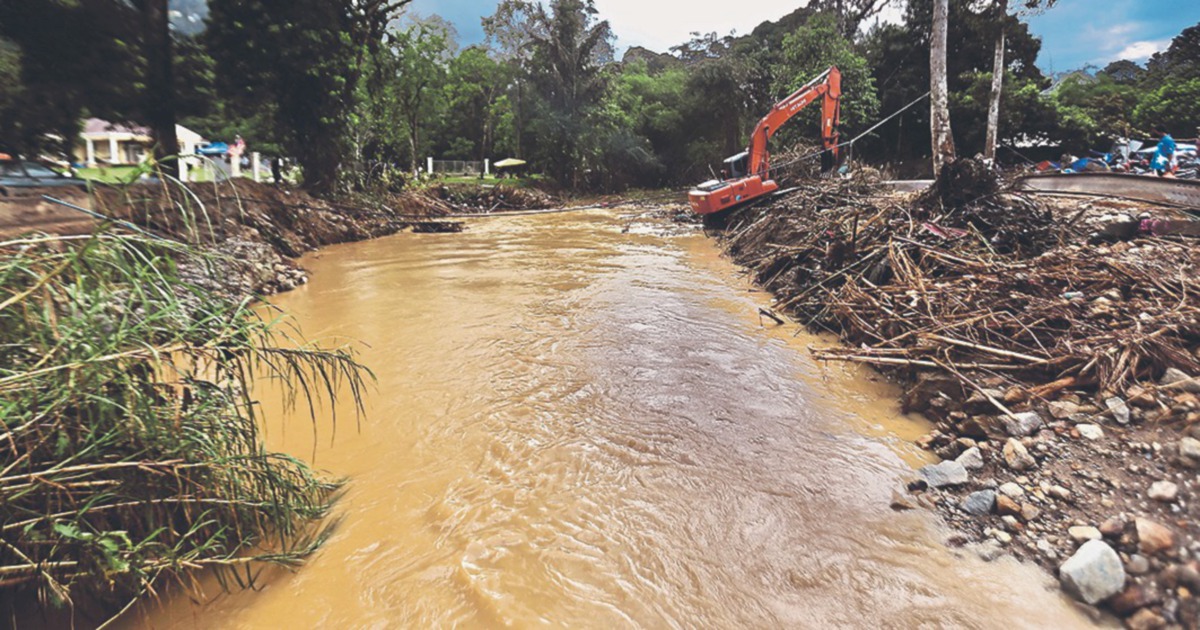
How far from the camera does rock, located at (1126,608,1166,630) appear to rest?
1868 mm

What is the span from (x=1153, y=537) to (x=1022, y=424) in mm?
1062

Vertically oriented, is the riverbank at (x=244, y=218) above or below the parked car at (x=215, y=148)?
below

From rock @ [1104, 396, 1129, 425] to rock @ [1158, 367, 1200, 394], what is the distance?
0.78 feet

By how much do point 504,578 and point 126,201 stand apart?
2142 mm

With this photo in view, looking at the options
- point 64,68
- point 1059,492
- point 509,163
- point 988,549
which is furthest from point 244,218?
point 509,163

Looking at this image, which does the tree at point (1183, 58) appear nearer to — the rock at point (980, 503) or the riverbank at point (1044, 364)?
the riverbank at point (1044, 364)

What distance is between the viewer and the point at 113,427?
177cm

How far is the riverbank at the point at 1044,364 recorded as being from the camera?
2227 mm

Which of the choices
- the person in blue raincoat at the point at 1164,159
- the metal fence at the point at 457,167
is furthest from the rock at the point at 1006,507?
the metal fence at the point at 457,167

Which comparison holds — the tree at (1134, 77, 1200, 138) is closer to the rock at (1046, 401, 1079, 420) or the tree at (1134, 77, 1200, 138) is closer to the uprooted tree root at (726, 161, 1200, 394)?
the uprooted tree root at (726, 161, 1200, 394)

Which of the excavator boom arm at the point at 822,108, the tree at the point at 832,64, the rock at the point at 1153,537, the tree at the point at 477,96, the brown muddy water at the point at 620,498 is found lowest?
the brown muddy water at the point at 620,498

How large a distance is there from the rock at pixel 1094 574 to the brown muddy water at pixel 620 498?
9 centimetres

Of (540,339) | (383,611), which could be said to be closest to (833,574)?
(383,611)

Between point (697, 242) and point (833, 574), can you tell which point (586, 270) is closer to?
point (697, 242)
